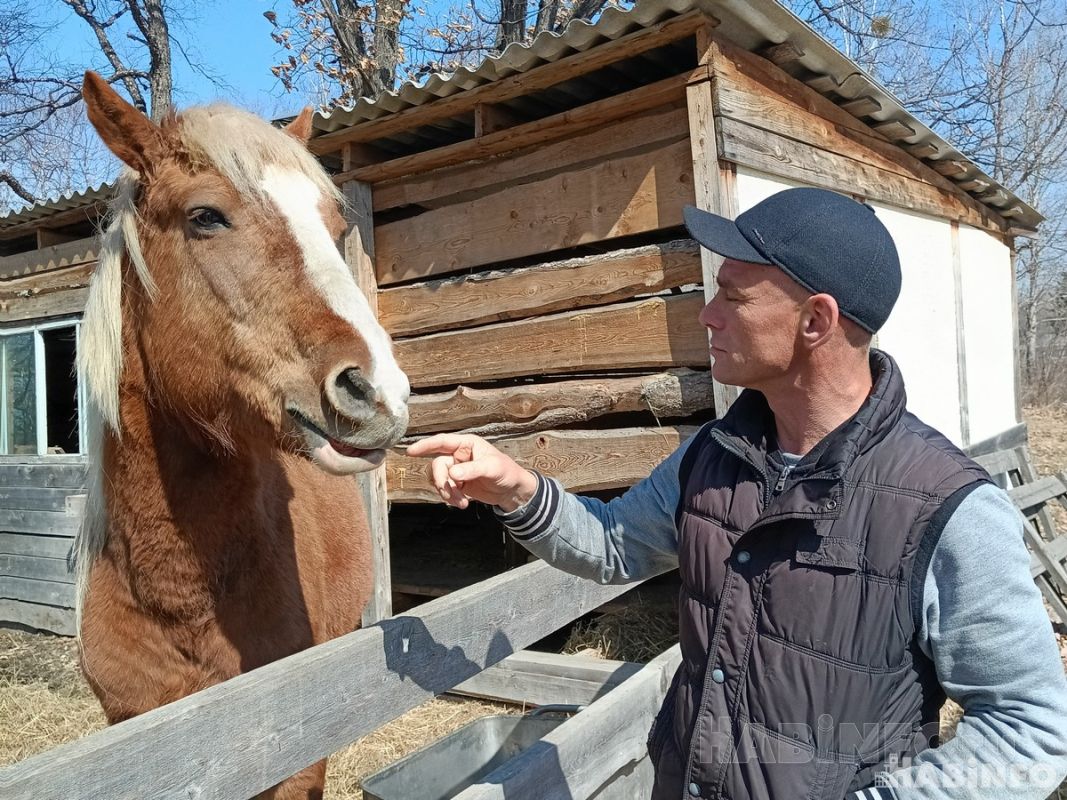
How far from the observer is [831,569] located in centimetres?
117

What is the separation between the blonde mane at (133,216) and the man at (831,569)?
1115 millimetres

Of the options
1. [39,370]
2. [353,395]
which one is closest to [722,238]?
[353,395]

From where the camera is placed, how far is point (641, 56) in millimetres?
4074

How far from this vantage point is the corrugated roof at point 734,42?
365 cm

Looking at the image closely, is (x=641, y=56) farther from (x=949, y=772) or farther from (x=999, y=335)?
(x=999, y=335)

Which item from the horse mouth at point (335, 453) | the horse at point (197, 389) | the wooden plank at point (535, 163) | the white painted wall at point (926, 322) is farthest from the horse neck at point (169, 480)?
the white painted wall at point (926, 322)

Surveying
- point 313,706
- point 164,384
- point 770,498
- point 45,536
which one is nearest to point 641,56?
point 164,384

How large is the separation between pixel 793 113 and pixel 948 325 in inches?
143

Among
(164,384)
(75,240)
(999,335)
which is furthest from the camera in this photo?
(999,335)

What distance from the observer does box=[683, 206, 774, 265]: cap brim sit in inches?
51.1

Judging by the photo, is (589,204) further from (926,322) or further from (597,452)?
(926,322)

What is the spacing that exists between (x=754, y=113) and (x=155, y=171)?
125 inches

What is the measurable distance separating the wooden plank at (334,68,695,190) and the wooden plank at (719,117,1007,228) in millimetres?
429

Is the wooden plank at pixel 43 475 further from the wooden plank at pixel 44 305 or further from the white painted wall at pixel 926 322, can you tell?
the white painted wall at pixel 926 322
